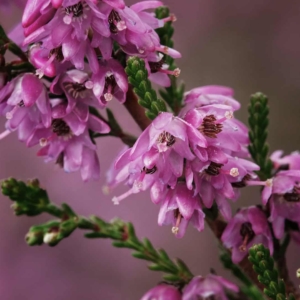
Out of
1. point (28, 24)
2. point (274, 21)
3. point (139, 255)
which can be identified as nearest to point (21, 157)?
point (274, 21)

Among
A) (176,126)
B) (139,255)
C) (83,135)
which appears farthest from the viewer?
(139,255)

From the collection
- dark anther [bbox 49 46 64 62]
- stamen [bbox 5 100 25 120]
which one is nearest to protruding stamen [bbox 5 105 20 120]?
stamen [bbox 5 100 25 120]

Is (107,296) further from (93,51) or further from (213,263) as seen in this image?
(93,51)

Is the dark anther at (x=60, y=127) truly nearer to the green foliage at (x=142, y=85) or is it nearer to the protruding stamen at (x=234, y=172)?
the green foliage at (x=142, y=85)

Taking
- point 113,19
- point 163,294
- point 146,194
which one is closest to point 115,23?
point 113,19

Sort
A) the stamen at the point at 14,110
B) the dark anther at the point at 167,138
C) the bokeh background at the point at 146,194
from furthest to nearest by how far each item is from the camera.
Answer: the bokeh background at the point at 146,194 → the stamen at the point at 14,110 → the dark anther at the point at 167,138

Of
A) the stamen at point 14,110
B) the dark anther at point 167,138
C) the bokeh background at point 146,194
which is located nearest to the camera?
the dark anther at point 167,138

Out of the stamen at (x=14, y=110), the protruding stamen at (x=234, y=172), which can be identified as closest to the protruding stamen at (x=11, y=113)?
the stamen at (x=14, y=110)

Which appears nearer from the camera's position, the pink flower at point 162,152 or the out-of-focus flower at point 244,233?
the pink flower at point 162,152
